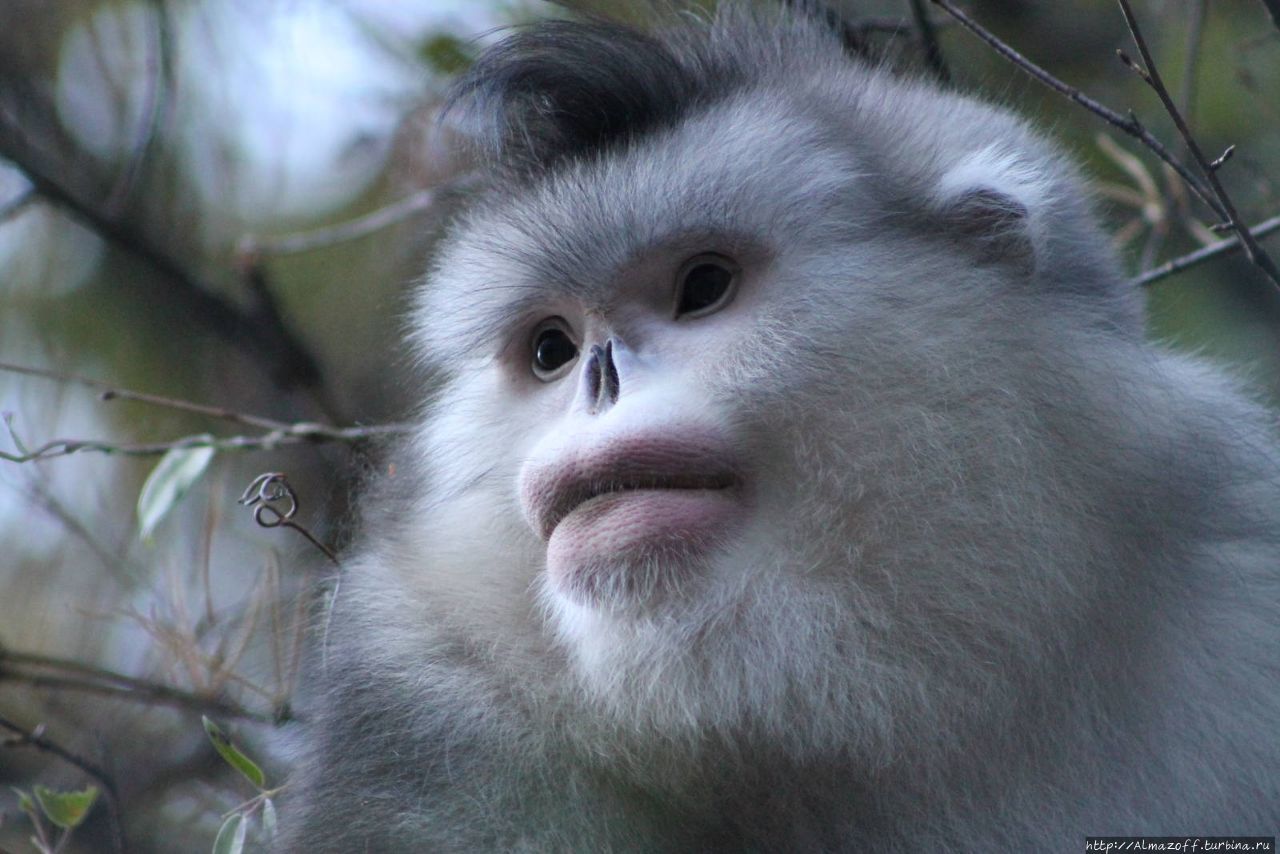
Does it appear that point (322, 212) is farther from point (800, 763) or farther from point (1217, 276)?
point (800, 763)

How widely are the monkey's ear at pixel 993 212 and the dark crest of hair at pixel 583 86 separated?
54 cm

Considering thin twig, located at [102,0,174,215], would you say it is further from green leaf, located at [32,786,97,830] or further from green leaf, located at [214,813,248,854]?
green leaf, located at [214,813,248,854]

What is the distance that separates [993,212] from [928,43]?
132 cm

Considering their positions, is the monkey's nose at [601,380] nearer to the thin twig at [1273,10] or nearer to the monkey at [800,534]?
the monkey at [800,534]

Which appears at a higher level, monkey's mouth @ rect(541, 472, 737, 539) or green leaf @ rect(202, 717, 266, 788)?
monkey's mouth @ rect(541, 472, 737, 539)

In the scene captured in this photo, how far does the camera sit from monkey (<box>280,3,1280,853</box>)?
2.27m

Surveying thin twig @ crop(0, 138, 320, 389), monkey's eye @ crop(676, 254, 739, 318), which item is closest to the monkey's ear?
monkey's eye @ crop(676, 254, 739, 318)

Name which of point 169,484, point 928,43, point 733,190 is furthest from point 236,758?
point 928,43

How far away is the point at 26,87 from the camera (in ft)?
17.9

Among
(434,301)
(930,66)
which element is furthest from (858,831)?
(930,66)

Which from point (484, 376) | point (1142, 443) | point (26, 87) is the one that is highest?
point (26, 87)

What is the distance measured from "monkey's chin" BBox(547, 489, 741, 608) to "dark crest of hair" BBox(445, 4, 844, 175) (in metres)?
0.91

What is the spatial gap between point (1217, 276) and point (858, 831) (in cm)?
372

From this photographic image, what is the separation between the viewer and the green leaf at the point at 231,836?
2.63 metres
